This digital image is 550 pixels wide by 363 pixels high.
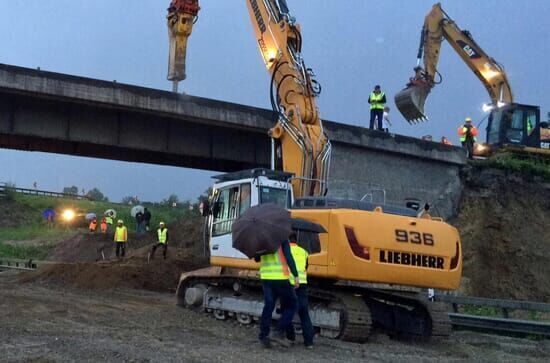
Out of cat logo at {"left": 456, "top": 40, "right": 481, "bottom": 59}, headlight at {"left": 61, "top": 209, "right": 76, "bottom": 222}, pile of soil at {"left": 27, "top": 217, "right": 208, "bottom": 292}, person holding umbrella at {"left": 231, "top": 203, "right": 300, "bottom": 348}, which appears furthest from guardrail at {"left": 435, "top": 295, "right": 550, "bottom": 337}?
headlight at {"left": 61, "top": 209, "right": 76, "bottom": 222}

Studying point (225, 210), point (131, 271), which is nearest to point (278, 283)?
point (225, 210)

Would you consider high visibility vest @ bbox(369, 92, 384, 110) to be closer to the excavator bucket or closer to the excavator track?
the excavator bucket

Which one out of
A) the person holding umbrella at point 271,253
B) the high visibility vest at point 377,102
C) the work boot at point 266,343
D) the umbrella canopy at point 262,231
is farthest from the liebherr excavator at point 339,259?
the high visibility vest at point 377,102

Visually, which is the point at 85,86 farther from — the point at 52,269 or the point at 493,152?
the point at 493,152

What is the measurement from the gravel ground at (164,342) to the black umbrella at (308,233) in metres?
1.40

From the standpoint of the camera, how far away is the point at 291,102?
16312mm

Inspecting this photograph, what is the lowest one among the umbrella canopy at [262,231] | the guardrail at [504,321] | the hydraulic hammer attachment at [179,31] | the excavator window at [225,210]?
the guardrail at [504,321]

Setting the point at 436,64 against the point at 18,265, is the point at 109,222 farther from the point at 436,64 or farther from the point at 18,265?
the point at 436,64

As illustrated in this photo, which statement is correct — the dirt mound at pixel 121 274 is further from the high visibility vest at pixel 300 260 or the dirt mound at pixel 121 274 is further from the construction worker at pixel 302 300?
the high visibility vest at pixel 300 260

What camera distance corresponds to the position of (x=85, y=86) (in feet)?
57.8

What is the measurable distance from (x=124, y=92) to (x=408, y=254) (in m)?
10.0

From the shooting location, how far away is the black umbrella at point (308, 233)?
1035cm

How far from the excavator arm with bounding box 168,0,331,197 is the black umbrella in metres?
3.60

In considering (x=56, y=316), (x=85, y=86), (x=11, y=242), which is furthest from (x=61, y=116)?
(x=11, y=242)
